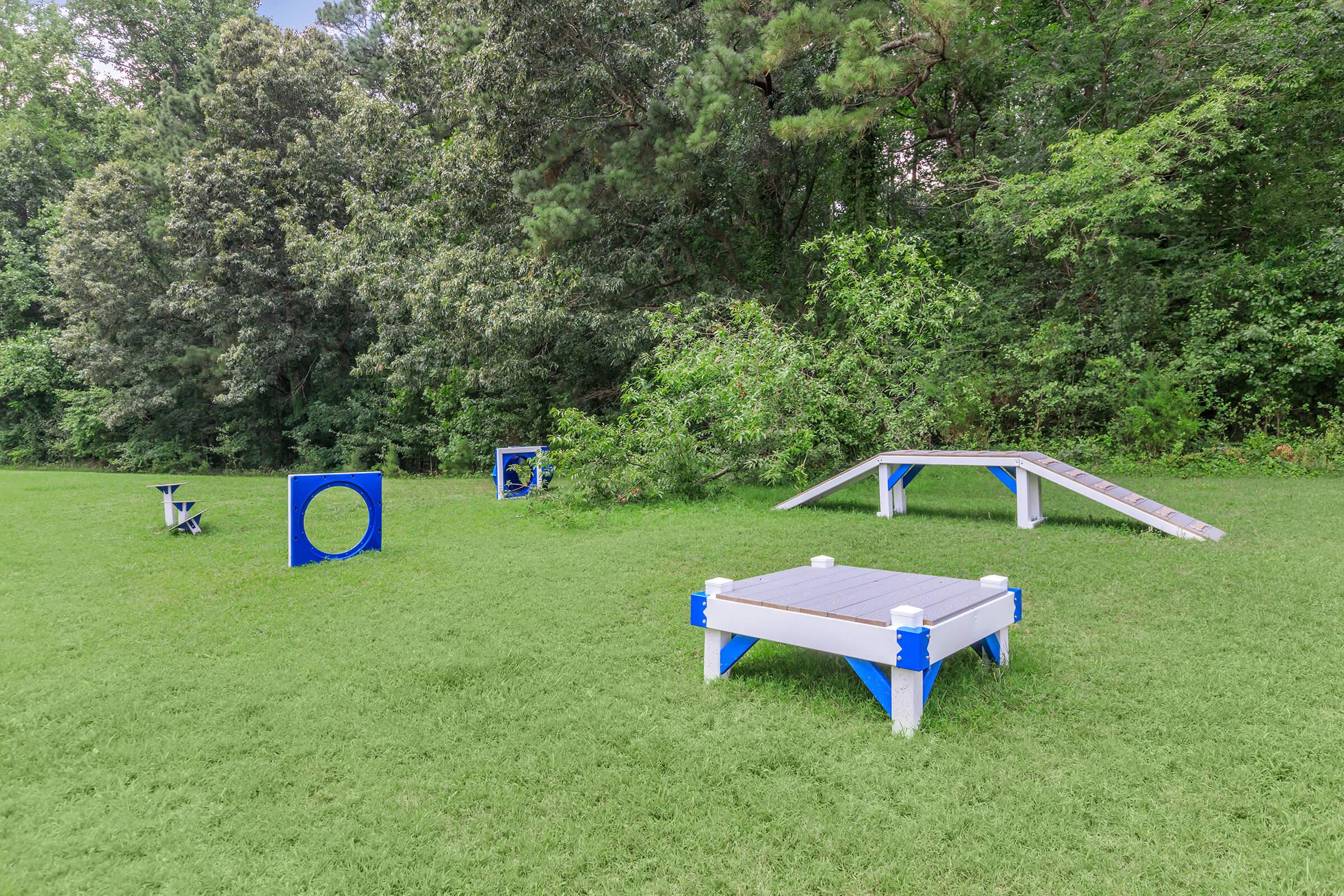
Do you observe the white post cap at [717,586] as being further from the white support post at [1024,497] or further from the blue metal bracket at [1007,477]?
the blue metal bracket at [1007,477]

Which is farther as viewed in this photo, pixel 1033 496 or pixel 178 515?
pixel 178 515

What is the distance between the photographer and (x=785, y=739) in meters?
2.36

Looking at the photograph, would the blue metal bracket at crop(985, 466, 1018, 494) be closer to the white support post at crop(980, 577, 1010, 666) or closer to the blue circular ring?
the white support post at crop(980, 577, 1010, 666)

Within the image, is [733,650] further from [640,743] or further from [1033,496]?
[1033,496]

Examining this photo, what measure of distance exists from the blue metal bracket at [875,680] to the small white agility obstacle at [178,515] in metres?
6.97

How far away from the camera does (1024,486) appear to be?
612 cm

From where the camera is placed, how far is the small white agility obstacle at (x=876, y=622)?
92.1 inches

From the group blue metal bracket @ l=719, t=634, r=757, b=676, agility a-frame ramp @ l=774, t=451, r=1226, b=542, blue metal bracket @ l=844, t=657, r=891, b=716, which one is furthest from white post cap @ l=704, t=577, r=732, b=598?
agility a-frame ramp @ l=774, t=451, r=1226, b=542

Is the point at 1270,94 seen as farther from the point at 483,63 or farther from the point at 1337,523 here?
the point at 483,63

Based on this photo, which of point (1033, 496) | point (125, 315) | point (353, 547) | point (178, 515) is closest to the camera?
point (353, 547)

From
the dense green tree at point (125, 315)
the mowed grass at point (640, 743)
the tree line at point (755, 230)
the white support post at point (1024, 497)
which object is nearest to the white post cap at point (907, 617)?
the mowed grass at point (640, 743)

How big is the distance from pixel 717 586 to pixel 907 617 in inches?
33.6

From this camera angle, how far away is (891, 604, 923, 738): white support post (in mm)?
2301

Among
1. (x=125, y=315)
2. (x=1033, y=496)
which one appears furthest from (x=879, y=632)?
(x=125, y=315)
